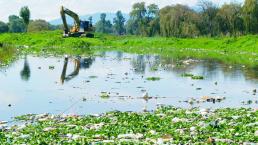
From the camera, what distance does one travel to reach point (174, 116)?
64.1ft

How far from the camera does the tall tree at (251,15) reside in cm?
10294

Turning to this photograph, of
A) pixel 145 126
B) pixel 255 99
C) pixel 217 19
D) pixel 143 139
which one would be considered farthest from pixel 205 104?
pixel 217 19

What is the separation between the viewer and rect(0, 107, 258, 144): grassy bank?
15227 millimetres

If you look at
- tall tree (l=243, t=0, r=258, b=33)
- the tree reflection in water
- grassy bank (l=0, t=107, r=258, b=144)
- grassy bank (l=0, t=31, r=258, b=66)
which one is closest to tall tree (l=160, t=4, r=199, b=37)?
tall tree (l=243, t=0, r=258, b=33)

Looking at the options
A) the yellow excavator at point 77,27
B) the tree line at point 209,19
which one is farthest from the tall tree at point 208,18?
the yellow excavator at point 77,27

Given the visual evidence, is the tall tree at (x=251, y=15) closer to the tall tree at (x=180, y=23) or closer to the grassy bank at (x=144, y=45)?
the grassy bank at (x=144, y=45)

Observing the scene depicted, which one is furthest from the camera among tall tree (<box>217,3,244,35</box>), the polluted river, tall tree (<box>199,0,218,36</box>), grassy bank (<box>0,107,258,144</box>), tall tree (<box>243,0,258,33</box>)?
tall tree (<box>199,0,218,36</box>)

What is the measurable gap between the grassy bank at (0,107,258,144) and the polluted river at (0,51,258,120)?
103 inches

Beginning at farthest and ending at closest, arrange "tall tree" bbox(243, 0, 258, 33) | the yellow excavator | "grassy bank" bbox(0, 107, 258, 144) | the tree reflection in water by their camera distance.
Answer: "tall tree" bbox(243, 0, 258, 33)
the yellow excavator
the tree reflection in water
"grassy bank" bbox(0, 107, 258, 144)

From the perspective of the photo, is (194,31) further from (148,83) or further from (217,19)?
(148,83)

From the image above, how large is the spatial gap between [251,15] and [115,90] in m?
80.6

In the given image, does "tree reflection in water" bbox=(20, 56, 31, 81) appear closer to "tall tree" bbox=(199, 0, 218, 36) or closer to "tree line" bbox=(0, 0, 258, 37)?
"tree line" bbox=(0, 0, 258, 37)

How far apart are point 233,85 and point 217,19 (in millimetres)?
92408

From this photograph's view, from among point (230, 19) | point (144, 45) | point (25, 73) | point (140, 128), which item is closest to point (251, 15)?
point (230, 19)
